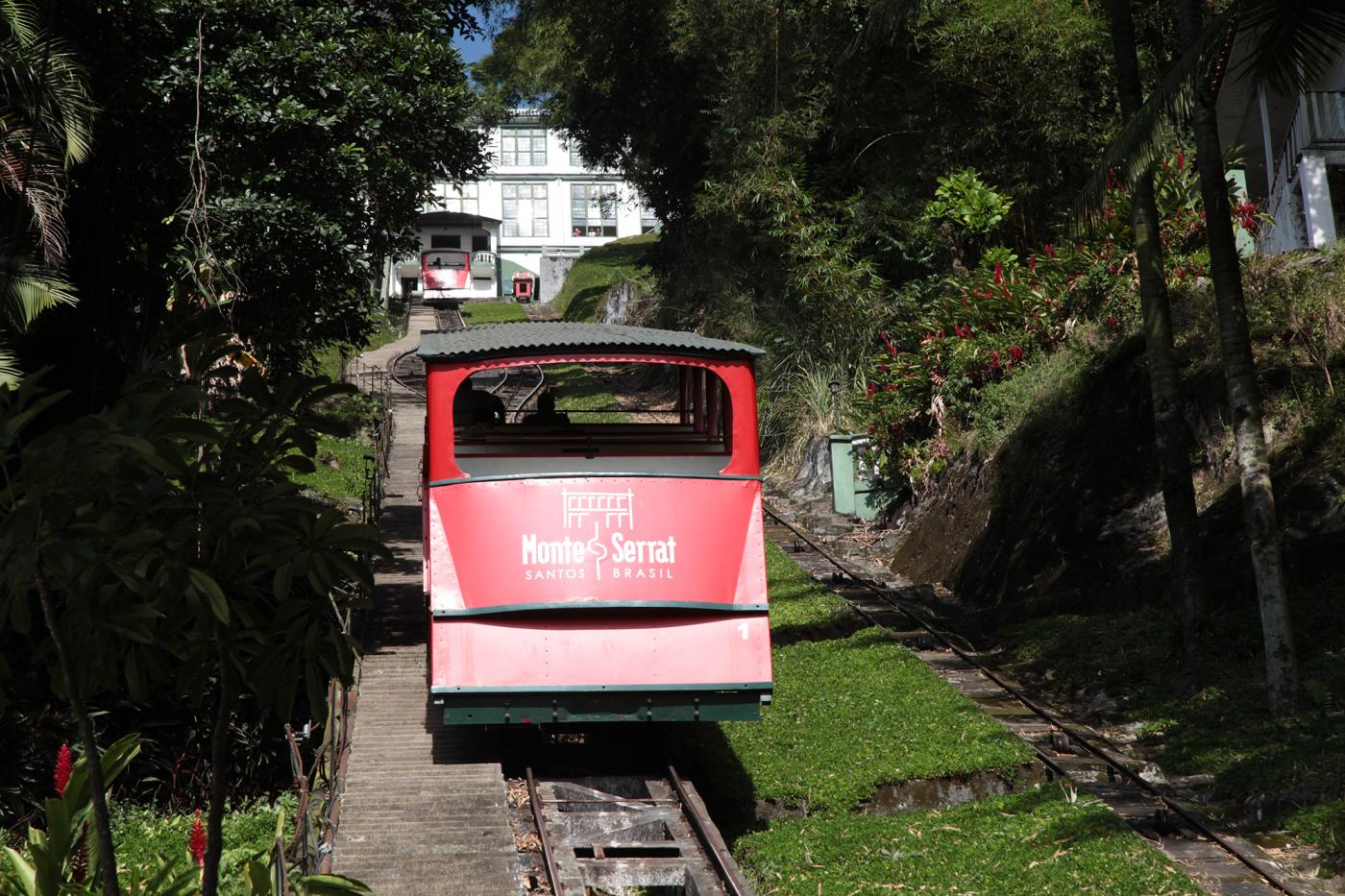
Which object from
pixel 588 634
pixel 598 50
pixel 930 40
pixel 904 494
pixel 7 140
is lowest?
pixel 588 634

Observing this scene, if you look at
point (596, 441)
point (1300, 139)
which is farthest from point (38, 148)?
point (1300, 139)

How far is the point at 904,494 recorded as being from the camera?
24516 millimetres

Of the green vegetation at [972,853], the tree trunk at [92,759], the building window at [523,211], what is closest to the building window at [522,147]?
the building window at [523,211]

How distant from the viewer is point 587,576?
11.7 meters

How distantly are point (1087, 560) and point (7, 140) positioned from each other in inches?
521

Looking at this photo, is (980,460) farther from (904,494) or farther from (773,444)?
(773,444)

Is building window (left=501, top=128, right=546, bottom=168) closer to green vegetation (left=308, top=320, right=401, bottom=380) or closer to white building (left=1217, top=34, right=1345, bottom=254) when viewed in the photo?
green vegetation (left=308, top=320, right=401, bottom=380)

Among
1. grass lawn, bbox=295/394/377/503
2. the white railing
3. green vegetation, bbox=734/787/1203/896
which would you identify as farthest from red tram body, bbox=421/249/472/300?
green vegetation, bbox=734/787/1203/896

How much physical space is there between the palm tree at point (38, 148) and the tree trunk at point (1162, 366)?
33.5 feet

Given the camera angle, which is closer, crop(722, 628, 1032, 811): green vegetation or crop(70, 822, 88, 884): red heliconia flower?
crop(70, 822, 88, 884): red heliconia flower

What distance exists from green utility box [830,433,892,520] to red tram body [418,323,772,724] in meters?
13.4

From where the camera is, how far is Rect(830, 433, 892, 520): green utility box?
83.1 feet

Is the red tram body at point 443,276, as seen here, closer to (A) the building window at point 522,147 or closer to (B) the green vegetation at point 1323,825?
(A) the building window at point 522,147

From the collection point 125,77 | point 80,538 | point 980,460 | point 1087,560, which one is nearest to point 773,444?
point 980,460
